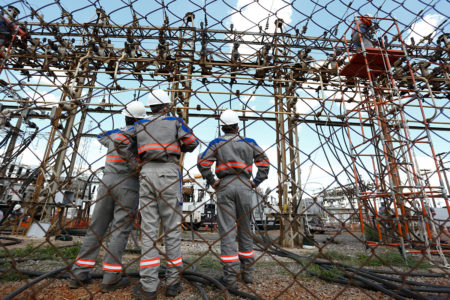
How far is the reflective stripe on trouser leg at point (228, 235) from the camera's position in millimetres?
2484

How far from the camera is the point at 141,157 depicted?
2.49 metres

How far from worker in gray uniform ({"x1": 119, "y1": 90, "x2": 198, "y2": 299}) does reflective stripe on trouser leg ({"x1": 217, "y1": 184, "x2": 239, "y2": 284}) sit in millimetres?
500

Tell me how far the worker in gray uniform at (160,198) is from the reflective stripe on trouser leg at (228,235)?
500mm

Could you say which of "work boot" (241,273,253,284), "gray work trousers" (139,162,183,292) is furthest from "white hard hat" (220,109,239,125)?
"work boot" (241,273,253,284)

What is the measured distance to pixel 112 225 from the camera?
250 centimetres

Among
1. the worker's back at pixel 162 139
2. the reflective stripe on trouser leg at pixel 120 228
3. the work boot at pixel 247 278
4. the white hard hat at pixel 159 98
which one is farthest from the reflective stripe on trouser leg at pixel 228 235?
the white hard hat at pixel 159 98

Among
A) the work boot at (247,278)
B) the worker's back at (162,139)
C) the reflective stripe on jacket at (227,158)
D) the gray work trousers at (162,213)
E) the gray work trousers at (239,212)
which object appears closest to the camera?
the gray work trousers at (162,213)

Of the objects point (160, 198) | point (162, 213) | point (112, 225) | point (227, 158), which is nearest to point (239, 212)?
point (227, 158)

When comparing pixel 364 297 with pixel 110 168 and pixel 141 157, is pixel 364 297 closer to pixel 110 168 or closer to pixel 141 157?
pixel 141 157

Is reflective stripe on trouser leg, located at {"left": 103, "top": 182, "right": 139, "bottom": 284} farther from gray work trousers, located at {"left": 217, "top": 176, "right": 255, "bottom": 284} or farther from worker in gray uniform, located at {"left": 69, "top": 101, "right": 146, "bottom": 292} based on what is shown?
gray work trousers, located at {"left": 217, "top": 176, "right": 255, "bottom": 284}

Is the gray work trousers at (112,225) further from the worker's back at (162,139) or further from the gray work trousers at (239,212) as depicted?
the gray work trousers at (239,212)

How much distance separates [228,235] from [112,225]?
4.26ft

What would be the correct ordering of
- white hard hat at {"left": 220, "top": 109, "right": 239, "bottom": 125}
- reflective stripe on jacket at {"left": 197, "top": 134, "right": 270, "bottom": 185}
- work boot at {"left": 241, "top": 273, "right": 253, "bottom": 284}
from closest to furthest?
work boot at {"left": 241, "top": 273, "right": 253, "bottom": 284} < reflective stripe on jacket at {"left": 197, "top": 134, "right": 270, "bottom": 185} < white hard hat at {"left": 220, "top": 109, "right": 239, "bottom": 125}

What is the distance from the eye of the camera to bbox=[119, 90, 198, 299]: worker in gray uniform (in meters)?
2.13
